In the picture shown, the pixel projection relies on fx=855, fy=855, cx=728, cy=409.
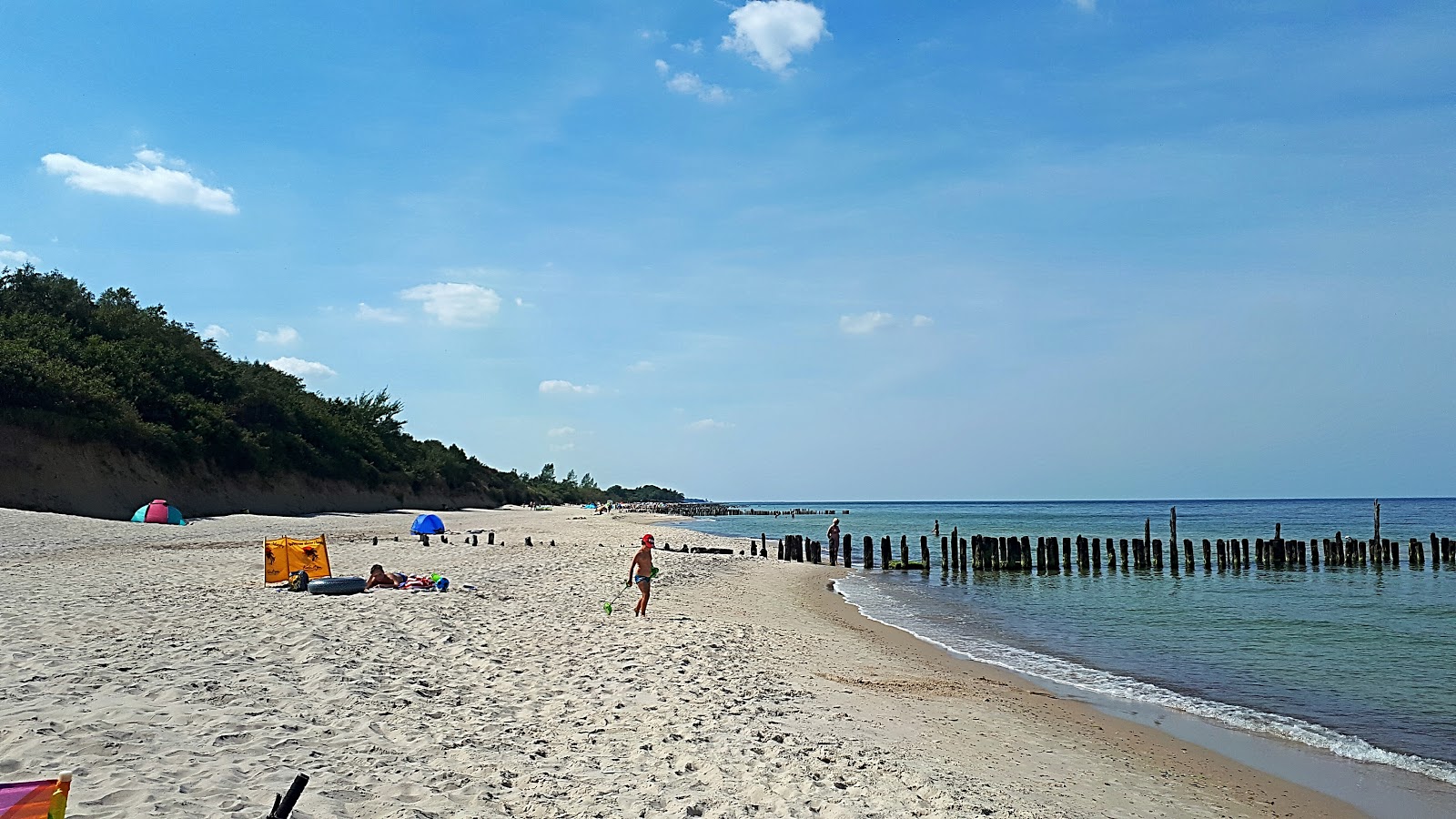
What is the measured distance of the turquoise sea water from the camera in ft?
32.8

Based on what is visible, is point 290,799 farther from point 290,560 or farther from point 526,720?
point 290,560

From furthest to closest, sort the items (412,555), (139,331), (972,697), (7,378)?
(139,331)
(7,378)
(412,555)
(972,697)

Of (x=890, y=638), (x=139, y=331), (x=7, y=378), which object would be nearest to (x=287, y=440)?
(x=139, y=331)

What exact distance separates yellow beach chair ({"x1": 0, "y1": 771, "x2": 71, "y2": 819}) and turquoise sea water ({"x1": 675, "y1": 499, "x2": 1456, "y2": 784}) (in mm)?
10426

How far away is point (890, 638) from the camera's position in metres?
14.7

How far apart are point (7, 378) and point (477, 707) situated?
33.6 metres

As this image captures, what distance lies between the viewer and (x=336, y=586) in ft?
44.6

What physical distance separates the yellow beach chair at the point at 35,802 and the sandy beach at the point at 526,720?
141 cm

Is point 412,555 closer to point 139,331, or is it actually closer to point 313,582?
point 313,582

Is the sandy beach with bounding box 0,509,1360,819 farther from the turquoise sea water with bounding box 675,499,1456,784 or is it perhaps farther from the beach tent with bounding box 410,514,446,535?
the beach tent with bounding box 410,514,446,535

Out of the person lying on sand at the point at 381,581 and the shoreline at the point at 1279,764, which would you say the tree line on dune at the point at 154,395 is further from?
the shoreline at the point at 1279,764

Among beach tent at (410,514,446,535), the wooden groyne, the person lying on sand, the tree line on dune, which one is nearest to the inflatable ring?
the person lying on sand

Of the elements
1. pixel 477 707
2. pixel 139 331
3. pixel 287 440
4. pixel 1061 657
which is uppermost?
pixel 139 331

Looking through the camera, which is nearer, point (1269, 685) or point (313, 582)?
point (1269, 685)
